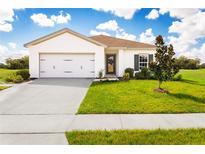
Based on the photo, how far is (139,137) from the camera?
5426 mm

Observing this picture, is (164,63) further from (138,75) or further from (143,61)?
(143,61)

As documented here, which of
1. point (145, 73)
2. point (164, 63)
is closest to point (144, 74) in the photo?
point (145, 73)

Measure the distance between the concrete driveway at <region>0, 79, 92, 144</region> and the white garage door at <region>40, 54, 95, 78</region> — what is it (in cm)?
723

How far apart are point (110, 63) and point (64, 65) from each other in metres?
5.23

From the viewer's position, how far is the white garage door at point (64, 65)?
62.6 feet

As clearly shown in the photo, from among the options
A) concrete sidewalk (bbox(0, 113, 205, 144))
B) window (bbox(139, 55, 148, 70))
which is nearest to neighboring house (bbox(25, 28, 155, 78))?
window (bbox(139, 55, 148, 70))

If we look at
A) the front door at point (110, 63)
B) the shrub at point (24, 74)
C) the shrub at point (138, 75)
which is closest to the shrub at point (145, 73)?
the shrub at point (138, 75)

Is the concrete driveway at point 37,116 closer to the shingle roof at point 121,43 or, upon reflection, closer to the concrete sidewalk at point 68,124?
the concrete sidewalk at point 68,124

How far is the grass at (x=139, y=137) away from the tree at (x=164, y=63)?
19.7 ft

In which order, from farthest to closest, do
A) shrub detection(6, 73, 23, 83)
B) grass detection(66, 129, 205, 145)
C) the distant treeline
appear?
the distant treeline < shrub detection(6, 73, 23, 83) < grass detection(66, 129, 205, 145)

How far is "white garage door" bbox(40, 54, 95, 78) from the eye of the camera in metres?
19.1

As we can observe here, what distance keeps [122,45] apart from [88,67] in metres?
3.84

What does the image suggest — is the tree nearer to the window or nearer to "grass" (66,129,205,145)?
"grass" (66,129,205,145)
